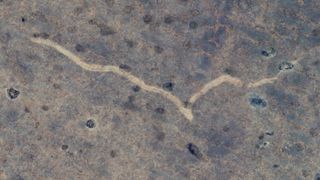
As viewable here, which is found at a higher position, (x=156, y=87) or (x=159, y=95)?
(x=156, y=87)

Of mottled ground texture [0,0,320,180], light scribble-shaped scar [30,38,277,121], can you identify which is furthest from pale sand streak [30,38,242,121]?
mottled ground texture [0,0,320,180]

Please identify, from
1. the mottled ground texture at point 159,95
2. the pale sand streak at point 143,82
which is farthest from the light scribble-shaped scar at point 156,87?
the mottled ground texture at point 159,95

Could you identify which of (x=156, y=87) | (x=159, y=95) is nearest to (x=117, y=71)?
(x=156, y=87)

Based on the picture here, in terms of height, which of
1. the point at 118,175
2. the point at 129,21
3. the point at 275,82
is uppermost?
the point at 129,21

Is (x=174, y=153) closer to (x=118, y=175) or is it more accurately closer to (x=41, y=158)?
(x=118, y=175)

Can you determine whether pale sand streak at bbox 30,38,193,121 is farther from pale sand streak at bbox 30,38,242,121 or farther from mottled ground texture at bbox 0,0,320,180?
mottled ground texture at bbox 0,0,320,180

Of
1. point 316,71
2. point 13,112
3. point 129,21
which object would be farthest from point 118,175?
point 316,71

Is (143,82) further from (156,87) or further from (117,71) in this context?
(117,71)

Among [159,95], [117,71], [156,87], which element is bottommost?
[159,95]

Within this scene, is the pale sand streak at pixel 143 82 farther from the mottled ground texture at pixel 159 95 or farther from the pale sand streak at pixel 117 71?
the mottled ground texture at pixel 159 95
